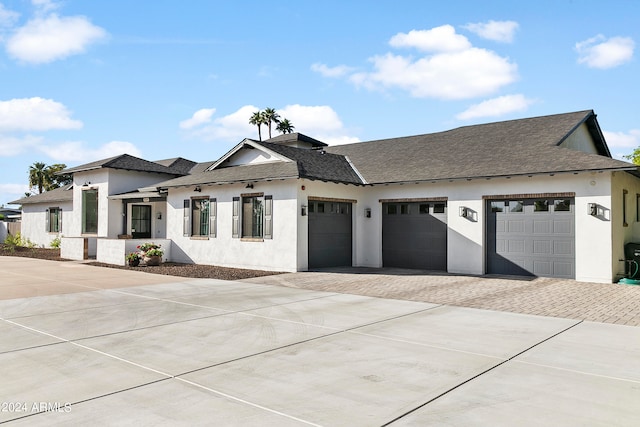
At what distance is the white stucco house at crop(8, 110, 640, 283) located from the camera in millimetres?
13906

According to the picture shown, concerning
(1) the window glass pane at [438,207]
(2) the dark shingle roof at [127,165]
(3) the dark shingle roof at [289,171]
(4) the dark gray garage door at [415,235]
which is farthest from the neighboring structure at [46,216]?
(1) the window glass pane at [438,207]

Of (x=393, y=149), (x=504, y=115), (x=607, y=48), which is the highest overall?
(x=607, y=48)

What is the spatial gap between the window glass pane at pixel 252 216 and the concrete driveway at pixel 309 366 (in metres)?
7.71

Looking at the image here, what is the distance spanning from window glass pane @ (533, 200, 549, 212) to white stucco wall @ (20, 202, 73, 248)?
25619 millimetres

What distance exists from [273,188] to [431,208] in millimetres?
5997

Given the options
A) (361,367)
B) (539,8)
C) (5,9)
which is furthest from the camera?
(539,8)

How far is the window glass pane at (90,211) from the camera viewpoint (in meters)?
24.5

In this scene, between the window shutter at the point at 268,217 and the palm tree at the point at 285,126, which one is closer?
the window shutter at the point at 268,217

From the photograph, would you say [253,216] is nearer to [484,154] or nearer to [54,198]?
[484,154]

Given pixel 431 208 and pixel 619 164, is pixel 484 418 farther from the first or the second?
pixel 431 208

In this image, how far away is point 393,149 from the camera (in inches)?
827

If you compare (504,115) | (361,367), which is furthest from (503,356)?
(504,115)

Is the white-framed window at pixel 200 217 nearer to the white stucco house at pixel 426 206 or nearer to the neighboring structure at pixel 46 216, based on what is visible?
the white stucco house at pixel 426 206

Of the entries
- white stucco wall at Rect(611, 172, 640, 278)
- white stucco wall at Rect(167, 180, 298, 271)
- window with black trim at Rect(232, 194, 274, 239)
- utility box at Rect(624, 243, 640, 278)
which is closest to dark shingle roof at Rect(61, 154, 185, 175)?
white stucco wall at Rect(167, 180, 298, 271)
